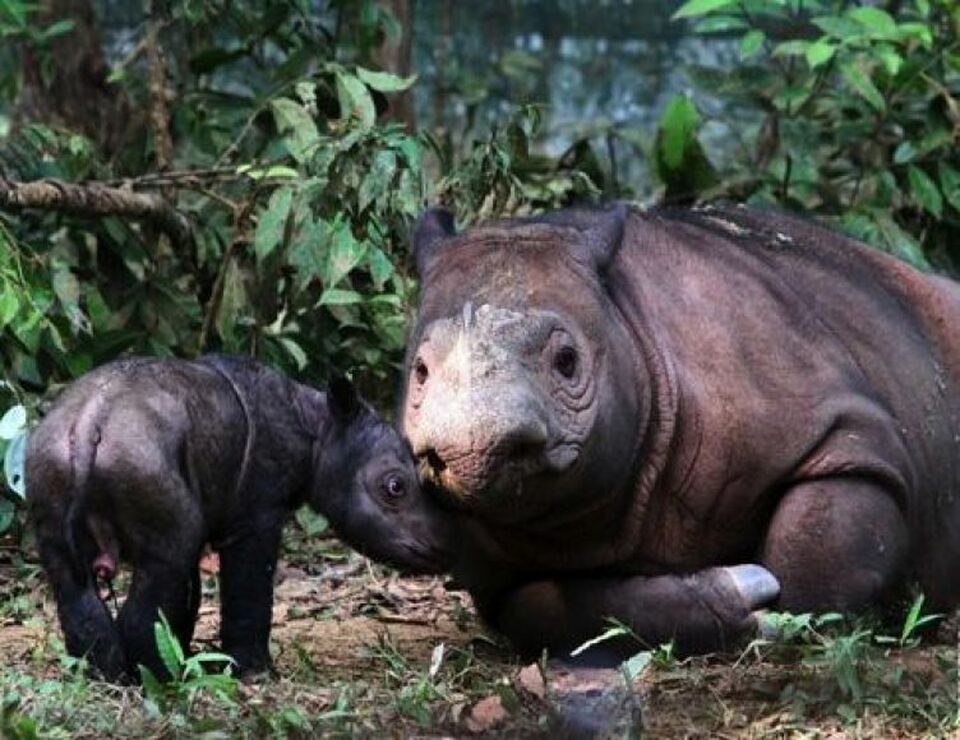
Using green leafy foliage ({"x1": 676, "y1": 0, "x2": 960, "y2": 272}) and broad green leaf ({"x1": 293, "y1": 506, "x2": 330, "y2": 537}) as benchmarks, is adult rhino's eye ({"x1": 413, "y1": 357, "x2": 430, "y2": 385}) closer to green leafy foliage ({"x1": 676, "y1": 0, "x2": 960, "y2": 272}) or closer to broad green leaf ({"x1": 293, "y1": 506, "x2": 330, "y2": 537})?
broad green leaf ({"x1": 293, "y1": 506, "x2": 330, "y2": 537})

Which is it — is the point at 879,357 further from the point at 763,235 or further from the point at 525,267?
the point at 525,267

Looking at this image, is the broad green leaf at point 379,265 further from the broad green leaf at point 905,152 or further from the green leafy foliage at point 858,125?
the broad green leaf at point 905,152

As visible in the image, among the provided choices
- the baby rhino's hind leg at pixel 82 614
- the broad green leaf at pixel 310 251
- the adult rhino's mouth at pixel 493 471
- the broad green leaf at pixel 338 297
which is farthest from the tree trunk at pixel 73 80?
the adult rhino's mouth at pixel 493 471

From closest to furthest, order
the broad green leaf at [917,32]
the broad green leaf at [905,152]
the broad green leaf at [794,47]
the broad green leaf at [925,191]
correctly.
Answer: the broad green leaf at [917,32] < the broad green leaf at [794,47] < the broad green leaf at [925,191] < the broad green leaf at [905,152]

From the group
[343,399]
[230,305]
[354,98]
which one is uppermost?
[354,98]

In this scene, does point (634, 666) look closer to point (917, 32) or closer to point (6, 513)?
point (6, 513)

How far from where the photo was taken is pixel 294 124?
8086 millimetres

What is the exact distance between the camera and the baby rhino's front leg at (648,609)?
5.73 meters

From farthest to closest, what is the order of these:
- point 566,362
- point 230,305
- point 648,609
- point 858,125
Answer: point 858,125
point 230,305
point 648,609
point 566,362

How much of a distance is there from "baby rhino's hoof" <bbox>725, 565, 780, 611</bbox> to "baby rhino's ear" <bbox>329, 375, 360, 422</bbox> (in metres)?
1.12

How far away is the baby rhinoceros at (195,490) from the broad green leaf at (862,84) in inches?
135

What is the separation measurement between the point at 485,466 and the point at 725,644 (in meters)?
0.96

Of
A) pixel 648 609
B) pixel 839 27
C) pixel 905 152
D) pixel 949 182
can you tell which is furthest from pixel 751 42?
pixel 648 609

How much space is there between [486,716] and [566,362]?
3.62ft
